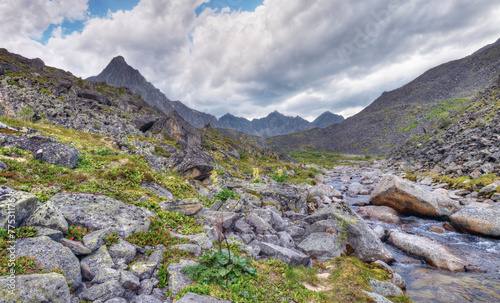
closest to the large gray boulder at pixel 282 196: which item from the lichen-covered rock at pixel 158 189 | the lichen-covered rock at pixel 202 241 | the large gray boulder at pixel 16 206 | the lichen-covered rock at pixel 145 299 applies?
the lichen-covered rock at pixel 158 189

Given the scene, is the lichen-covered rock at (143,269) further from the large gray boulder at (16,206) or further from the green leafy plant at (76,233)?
the large gray boulder at (16,206)

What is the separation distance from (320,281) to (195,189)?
15.0 m

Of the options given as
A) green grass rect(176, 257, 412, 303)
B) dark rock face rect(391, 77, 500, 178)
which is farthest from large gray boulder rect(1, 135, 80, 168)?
dark rock face rect(391, 77, 500, 178)

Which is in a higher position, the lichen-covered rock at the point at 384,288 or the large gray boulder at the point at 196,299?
the large gray boulder at the point at 196,299

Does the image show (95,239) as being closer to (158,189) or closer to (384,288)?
(158,189)

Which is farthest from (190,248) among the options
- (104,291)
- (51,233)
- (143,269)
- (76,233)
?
(51,233)

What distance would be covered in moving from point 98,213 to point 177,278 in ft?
17.8

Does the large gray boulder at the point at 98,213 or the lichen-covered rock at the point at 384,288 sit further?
the lichen-covered rock at the point at 384,288

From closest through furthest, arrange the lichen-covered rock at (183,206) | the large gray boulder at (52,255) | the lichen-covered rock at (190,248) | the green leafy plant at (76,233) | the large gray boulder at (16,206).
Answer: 1. the large gray boulder at (52,255)
2. the large gray boulder at (16,206)
3. the green leafy plant at (76,233)
4. the lichen-covered rock at (190,248)
5. the lichen-covered rock at (183,206)

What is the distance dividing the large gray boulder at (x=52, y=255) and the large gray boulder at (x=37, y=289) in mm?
781

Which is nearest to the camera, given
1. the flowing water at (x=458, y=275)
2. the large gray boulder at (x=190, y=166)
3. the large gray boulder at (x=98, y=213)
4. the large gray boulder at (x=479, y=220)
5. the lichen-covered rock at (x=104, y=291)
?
the lichen-covered rock at (x=104, y=291)

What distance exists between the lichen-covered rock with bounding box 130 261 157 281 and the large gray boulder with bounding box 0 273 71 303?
6.76ft

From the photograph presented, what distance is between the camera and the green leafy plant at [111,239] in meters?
8.27

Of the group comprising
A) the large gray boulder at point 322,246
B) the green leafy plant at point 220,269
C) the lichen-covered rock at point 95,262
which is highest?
the lichen-covered rock at point 95,262
